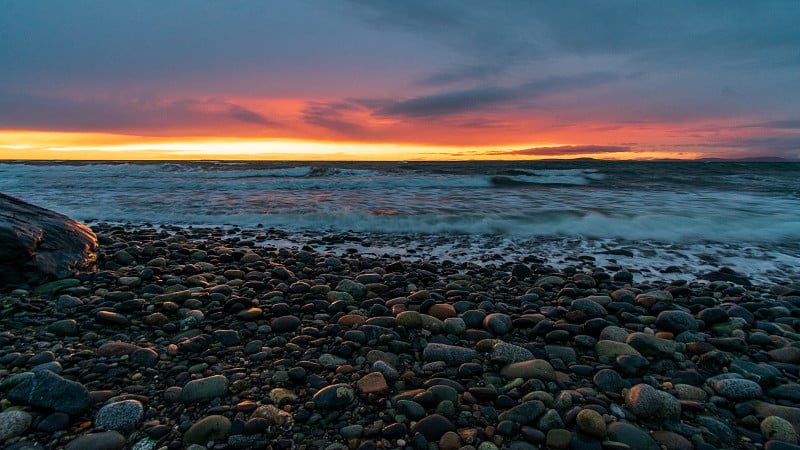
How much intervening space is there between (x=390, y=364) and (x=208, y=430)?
113 cm

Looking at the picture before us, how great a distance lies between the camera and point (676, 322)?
318 centimetres

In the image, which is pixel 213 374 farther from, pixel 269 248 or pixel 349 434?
pixel 269 248

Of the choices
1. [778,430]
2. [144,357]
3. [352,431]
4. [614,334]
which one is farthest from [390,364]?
[778,430]

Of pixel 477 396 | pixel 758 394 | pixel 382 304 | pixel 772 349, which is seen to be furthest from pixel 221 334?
pixel 772 349

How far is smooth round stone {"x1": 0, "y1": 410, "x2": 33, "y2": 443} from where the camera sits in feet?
5.90

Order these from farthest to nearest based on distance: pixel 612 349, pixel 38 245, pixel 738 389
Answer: pixel 38 245 → pixel 612 349 → pixel 738 389

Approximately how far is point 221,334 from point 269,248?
348 centimetres

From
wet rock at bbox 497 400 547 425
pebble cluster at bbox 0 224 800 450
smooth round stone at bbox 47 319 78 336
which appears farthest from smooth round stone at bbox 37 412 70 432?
wet rock at bbox 497 400 547 425

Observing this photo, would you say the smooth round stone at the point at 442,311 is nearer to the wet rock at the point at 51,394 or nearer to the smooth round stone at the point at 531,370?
the smooth round stone at the point at 531,370

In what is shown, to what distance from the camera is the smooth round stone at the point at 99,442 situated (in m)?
1.75

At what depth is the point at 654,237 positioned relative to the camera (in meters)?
7.30

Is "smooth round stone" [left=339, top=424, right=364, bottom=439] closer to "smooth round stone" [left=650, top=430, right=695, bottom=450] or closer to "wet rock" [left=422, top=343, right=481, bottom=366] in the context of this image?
"wet rock" [left=422, top=343, right=481, bottom=366]

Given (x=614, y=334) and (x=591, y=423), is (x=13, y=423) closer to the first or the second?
A: (x=591, y=423)

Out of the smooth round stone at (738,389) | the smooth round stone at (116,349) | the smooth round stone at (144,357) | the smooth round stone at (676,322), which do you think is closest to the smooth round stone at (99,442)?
the smooth round stone at (144,357)
